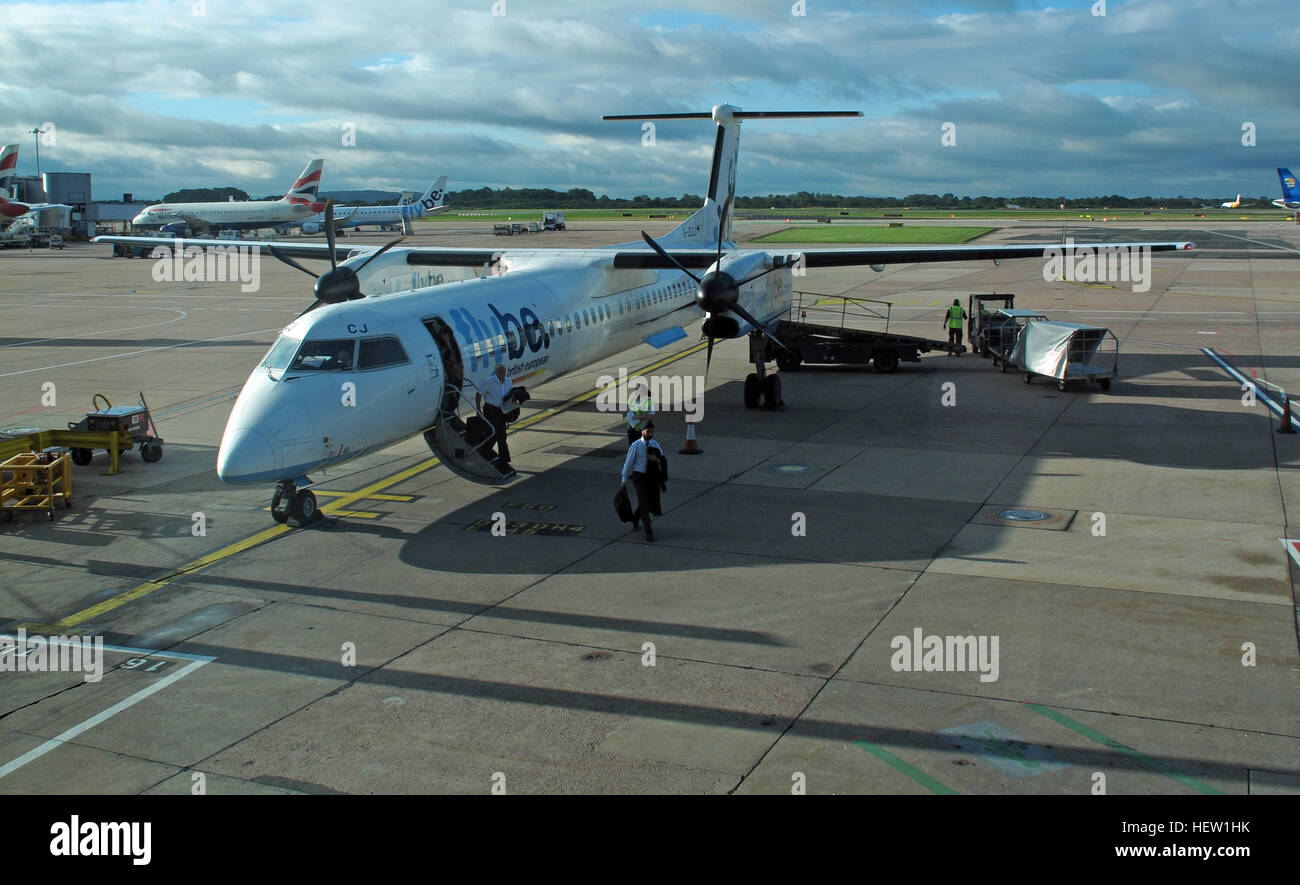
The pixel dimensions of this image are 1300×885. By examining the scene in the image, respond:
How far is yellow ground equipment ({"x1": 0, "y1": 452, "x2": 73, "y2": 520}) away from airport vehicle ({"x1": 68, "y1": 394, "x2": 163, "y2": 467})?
7.14 ft

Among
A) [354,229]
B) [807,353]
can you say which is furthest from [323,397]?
[354,229]

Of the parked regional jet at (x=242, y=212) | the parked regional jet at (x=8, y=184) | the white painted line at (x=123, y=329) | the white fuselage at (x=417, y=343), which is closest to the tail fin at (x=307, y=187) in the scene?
the parked regional jet at (x=242, y=212)

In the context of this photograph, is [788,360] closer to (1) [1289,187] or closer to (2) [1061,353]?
(2) [1061,353]

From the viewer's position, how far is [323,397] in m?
14.7

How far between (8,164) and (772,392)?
232ft

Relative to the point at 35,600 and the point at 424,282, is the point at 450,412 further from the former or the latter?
the point at 424,282

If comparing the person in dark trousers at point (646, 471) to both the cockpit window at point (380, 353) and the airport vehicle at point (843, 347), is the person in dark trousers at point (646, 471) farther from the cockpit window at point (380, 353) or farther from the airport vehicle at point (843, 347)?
the airport vehicle at point (843, 347)

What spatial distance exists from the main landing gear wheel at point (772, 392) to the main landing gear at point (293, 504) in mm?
11306

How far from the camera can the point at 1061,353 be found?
2548 cm

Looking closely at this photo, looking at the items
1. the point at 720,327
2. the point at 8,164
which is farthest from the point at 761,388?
the point at 8,164

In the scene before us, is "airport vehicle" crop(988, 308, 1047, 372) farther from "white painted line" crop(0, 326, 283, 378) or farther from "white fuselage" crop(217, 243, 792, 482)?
"white painted line" crop(0, 326, 283, 378)

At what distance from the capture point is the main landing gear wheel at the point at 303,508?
595 inches

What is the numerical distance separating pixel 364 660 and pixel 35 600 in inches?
189

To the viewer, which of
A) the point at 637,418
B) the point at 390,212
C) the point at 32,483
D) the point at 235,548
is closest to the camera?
the point at 235,548
